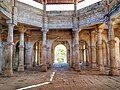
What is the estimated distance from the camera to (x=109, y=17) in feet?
43.0

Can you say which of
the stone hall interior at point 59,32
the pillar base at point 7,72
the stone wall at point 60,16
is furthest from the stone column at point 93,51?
the pillar base at point 7,72

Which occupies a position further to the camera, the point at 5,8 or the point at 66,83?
the point at 5,8

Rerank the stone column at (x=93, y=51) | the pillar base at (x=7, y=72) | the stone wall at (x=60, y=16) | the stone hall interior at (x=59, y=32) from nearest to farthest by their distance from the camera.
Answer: the stone hall interior at (x=59, y=32), the pillar base at (x=7, y=72), the stone wall at (x=60, y=16), the stone column at (x=93, y=51)

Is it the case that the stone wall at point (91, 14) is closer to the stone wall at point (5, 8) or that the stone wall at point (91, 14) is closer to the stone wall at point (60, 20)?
the stone wall at point (60, 20)

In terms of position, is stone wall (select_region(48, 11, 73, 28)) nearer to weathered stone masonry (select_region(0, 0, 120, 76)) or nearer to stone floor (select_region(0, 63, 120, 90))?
weathered stone masonry (select_region(0, 0, 120, 76))

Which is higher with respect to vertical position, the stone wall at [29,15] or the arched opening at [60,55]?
the stone wall at [29,15]

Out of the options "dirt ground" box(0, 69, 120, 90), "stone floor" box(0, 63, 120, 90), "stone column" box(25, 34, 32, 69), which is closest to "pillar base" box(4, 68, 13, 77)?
"stone floor" box(0, 63, 120, 90)

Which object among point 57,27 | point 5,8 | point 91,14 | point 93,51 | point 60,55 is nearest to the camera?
point 5,8

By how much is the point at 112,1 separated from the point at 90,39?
883cm

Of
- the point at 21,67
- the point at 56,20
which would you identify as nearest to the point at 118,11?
the point at 56,20

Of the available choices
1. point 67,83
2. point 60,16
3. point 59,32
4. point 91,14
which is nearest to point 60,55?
point 59,32

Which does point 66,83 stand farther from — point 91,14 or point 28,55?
point 28,55

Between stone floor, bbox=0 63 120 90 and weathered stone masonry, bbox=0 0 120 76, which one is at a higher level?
weathered stone masonry, bbox=0 0 120 76

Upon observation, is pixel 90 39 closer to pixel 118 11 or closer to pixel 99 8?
pixel 99 8
